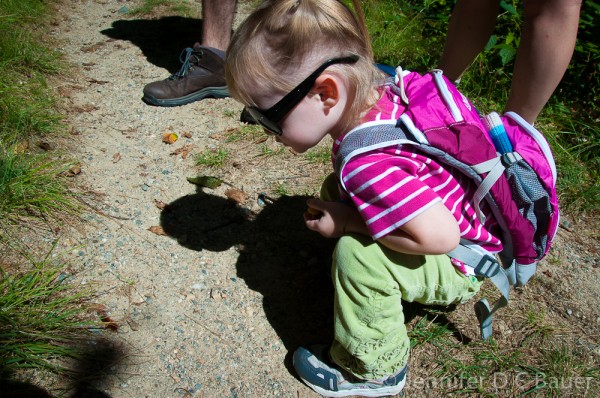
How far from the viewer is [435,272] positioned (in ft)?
5.49

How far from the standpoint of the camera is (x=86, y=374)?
5.78 feet

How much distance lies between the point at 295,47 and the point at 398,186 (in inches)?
20.1

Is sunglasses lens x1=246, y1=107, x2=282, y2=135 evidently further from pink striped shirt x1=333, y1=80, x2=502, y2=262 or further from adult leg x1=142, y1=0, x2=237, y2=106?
adult leg x1=142, y1=0, x2=237, y2=106

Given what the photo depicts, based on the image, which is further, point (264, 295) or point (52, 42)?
point (52, 42)

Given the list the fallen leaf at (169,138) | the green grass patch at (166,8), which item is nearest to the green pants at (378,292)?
the fallen leaf at (169,138)

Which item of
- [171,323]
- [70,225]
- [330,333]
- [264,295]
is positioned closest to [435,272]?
[330,333]

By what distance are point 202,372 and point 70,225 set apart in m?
0.97

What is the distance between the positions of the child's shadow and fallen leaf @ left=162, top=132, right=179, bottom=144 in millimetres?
523

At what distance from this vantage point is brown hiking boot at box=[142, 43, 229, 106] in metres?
3.30

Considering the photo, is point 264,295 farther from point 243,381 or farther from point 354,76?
point 354,76

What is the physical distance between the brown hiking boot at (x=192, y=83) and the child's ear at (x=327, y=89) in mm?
1992

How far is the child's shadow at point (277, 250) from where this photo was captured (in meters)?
2.11

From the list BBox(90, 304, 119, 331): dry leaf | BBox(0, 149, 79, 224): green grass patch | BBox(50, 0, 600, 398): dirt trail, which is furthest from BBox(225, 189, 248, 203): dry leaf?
BBox(90, 304, 119, 331): dry leaf

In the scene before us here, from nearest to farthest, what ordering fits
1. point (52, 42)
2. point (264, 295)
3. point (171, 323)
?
point (171, 323), point (264, 295), point (52, 42)
